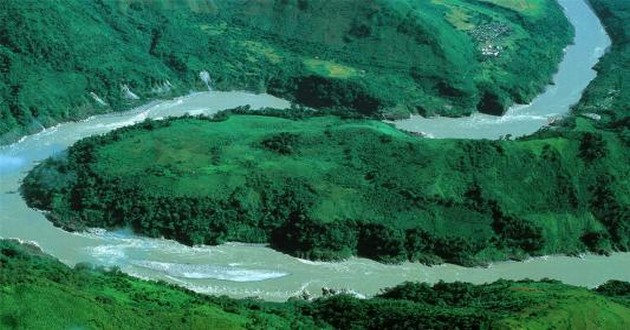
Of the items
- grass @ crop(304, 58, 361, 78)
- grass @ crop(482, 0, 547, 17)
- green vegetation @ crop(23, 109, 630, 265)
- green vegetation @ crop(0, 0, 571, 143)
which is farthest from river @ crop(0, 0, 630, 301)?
grass @ crop(482, 0, 547, 17)

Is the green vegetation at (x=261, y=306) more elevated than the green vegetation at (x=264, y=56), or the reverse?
the green vegetation at (x=261, y=306)

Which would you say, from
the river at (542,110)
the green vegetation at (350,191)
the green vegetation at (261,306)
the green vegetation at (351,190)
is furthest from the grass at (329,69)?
the green vegetation at (261,306)

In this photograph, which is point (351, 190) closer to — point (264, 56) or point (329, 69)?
point (329, 69)

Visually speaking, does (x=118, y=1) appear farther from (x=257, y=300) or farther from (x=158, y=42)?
(x=257, y=300)

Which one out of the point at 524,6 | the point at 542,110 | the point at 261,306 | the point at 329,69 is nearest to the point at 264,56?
the point at 329,69

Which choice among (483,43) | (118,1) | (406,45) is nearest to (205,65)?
(118,1)

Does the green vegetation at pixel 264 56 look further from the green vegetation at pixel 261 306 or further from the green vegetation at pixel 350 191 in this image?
the green vegetation at pixel 261 306
